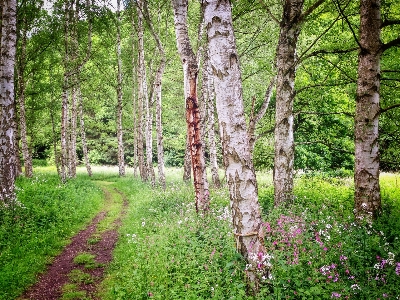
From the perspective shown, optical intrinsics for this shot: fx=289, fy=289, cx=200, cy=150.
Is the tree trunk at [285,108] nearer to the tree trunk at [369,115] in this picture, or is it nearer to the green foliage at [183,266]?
the tree trunk at [369,115]

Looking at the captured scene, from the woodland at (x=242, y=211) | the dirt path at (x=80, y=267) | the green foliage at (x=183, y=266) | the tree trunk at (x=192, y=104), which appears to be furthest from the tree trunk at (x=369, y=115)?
the dirt path at (x=80, y=267)

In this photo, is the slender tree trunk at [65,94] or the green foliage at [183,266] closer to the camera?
the green foliage at [183,266]

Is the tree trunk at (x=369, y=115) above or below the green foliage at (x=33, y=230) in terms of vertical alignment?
above

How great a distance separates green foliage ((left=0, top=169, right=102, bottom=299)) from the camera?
643 centimetres

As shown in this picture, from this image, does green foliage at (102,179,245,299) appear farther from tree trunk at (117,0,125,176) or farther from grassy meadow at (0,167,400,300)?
tree trunk at (117,0,125,176)

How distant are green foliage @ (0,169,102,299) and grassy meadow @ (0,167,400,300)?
0.09ft

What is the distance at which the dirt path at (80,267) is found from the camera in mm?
6105

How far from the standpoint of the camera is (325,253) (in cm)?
460

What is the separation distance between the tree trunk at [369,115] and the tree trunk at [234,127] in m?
3.27

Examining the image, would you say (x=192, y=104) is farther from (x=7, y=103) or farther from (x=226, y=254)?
(x=7, y=103)

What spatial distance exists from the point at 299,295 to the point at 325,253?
1.17 metres

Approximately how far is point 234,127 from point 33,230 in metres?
7.72

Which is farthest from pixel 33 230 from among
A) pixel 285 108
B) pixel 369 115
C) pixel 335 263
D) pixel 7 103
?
pixel 369 115

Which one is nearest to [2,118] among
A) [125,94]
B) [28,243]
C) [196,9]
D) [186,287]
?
[28,243]
